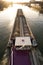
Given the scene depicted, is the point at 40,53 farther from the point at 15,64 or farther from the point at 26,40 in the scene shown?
the point at 15,64

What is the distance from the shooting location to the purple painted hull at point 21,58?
30.9 metres

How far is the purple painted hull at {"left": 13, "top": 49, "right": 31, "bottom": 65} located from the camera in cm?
3092

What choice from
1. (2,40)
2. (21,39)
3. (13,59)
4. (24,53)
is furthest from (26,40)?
(2,40)

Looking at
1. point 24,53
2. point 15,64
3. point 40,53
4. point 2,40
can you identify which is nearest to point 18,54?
point 24,53

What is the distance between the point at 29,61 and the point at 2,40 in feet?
67.5

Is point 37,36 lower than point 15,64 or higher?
higher

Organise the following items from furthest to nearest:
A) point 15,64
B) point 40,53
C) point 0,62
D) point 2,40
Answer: point 2,40 < point 40,53 < point 0,62 < point 15,64

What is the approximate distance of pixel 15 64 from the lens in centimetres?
3034

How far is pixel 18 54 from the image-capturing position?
3347 centimetres

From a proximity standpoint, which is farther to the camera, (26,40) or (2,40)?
(2,40)

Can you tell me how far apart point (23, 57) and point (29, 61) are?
5.66 ft

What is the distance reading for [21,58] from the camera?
32344mm

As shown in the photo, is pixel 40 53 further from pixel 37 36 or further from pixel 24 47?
pixel 37 36

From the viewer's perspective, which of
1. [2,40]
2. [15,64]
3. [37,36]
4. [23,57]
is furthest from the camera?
[37,36]
